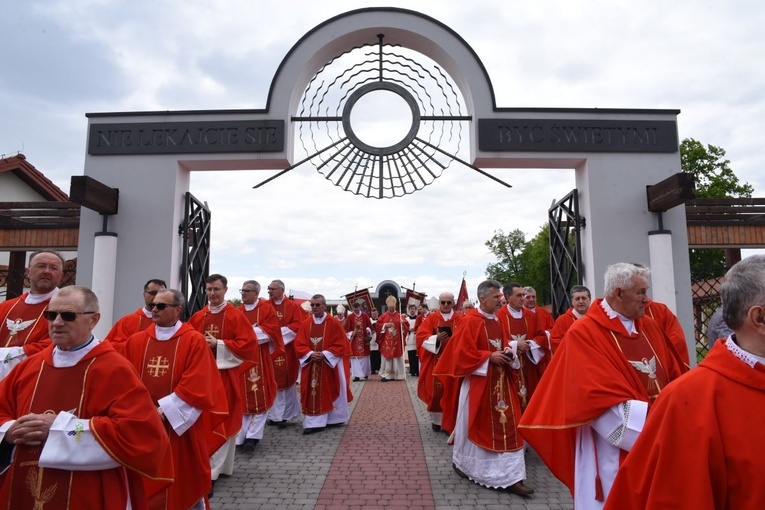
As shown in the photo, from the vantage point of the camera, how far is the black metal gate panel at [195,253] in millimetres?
8312

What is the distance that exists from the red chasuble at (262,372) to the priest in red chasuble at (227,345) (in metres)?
1.01

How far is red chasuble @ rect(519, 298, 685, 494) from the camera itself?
3070 millimetres

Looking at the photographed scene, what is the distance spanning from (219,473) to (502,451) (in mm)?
3060

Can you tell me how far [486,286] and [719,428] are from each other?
172 inches

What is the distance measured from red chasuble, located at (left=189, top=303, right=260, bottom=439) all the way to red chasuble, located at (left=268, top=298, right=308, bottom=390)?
2.54 meters

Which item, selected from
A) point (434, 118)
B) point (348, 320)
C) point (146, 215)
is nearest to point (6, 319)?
point (146, 215)

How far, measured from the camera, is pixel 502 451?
5.53 m

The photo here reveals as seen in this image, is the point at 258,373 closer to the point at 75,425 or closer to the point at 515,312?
the point at 515,312

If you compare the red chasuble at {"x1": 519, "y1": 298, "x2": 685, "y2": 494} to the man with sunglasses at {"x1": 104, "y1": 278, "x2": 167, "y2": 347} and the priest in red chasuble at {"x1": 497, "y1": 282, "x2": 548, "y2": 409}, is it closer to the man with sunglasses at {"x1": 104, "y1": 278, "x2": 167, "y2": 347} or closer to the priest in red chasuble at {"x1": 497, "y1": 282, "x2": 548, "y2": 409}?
the priest in red chasuble at {"x1": 497, "y1": 282, "x2": 548, "y2": 409}

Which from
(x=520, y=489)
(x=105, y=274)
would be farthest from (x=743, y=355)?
(x=105, y=274)

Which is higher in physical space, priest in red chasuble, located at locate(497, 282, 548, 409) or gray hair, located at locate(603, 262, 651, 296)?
gray hair, located at locate(603, 262, 651, 296)

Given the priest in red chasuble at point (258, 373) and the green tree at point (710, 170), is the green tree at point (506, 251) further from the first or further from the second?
the priest in red chasuble at point (258, 373)

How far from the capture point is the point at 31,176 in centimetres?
1819

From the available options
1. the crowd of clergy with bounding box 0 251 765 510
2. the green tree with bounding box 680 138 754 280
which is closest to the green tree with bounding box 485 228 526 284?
the green tree with bounding box 680 138 754 280
